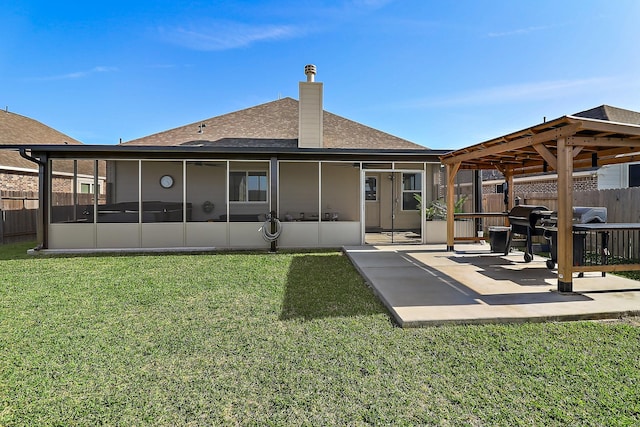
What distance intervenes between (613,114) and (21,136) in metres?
24.7

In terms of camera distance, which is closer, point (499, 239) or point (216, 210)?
point (499, 239)

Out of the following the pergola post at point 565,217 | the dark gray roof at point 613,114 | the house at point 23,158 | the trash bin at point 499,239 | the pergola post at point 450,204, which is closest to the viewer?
the pergola post at point 565,217

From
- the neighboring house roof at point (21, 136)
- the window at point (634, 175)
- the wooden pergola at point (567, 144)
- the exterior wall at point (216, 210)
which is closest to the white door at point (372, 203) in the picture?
the exterior wall at point (216, 210)

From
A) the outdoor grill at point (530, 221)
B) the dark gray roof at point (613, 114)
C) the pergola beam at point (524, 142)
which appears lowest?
the outdoor grill at point (530, 221)

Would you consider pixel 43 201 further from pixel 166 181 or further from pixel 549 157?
pixel 549 157

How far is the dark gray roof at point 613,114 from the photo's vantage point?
1241 centimetres

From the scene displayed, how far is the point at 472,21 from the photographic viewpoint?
32.6 feet

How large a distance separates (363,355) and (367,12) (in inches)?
422

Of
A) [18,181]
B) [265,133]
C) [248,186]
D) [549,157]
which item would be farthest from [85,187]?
[549,157]

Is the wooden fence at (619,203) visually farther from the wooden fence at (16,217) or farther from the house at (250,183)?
the wooden fence at (16,217)

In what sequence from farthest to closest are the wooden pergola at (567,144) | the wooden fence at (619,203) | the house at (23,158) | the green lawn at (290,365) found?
the house at (23,158)
the wooden fence at (619,203)
the wooden pergola at (567,144)
the green lawn at (290,365)

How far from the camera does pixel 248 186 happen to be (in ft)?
36.3

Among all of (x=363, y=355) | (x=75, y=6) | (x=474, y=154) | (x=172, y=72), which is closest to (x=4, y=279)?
(x=363, y=355)

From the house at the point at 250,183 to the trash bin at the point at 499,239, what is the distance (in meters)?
2.19
